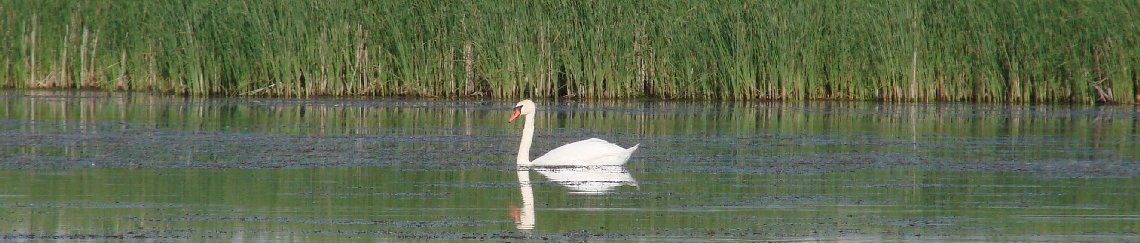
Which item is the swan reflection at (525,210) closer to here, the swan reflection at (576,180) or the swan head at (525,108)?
the swan reflection at (576,180)

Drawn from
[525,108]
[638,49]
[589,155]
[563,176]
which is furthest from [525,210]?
[638,49]

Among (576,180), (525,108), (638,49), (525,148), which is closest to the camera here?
(576,180)

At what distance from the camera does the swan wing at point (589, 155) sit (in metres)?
12.7

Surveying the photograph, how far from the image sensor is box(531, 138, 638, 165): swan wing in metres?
12.7

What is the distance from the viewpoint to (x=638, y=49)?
75.4 feet

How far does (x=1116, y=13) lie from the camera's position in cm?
2125

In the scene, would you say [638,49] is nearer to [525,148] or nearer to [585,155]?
[525,148]

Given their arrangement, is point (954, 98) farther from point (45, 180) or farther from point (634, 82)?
point (45, 180)

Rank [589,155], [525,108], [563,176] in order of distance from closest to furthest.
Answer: [563,176] < [589,155] < [525,108]

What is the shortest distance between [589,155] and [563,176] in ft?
2.24

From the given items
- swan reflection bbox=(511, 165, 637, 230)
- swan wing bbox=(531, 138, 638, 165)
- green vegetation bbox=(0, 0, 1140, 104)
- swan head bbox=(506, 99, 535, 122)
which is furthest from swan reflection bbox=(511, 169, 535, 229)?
green vegetation bbox=(0, 0, 1140, 104)

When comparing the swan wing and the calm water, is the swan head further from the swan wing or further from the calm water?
the swan wing

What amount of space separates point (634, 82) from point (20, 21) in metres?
9.09

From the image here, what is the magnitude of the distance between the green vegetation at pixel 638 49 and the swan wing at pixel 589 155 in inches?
382
